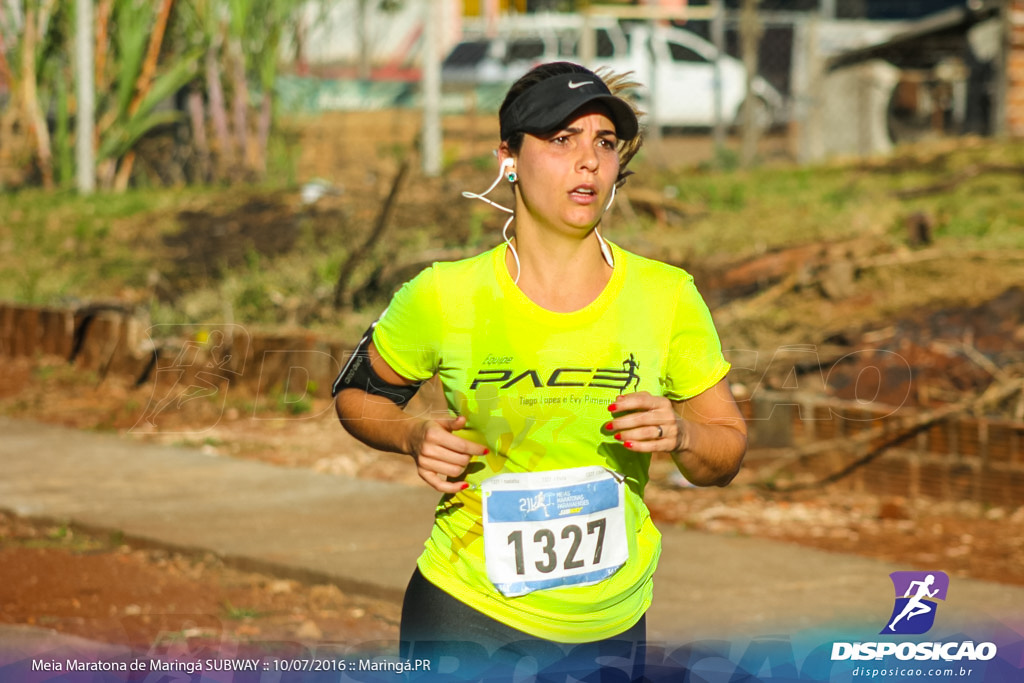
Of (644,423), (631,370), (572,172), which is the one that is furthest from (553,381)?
(572,172)

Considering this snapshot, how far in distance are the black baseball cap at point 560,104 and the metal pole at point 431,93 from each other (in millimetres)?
9000

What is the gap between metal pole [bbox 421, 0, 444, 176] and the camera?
38.5 feet

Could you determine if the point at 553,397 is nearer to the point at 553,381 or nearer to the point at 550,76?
the point at 553,381

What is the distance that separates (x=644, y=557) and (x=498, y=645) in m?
0.35

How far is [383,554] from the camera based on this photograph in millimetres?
5438

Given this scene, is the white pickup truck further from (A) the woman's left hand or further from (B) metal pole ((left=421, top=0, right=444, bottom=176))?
(A) the woman's left hand

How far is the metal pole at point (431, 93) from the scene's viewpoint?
38.5 ft

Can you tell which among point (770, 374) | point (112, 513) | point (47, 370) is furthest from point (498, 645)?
point (47, 370)

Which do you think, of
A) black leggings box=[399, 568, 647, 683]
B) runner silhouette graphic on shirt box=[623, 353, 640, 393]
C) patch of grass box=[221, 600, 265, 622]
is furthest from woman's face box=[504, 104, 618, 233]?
patch of grass box=[221, 600, 265, 622]

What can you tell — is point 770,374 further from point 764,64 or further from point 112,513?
point 764,64

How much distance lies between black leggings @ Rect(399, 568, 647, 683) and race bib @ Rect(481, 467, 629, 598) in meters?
0.10

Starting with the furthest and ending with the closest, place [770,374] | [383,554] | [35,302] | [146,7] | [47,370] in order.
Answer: [146,7]
[35,302]
[47,370]
[770,374]
[383,554]

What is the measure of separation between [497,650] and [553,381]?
0.55 m

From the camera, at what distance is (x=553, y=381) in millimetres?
2781
